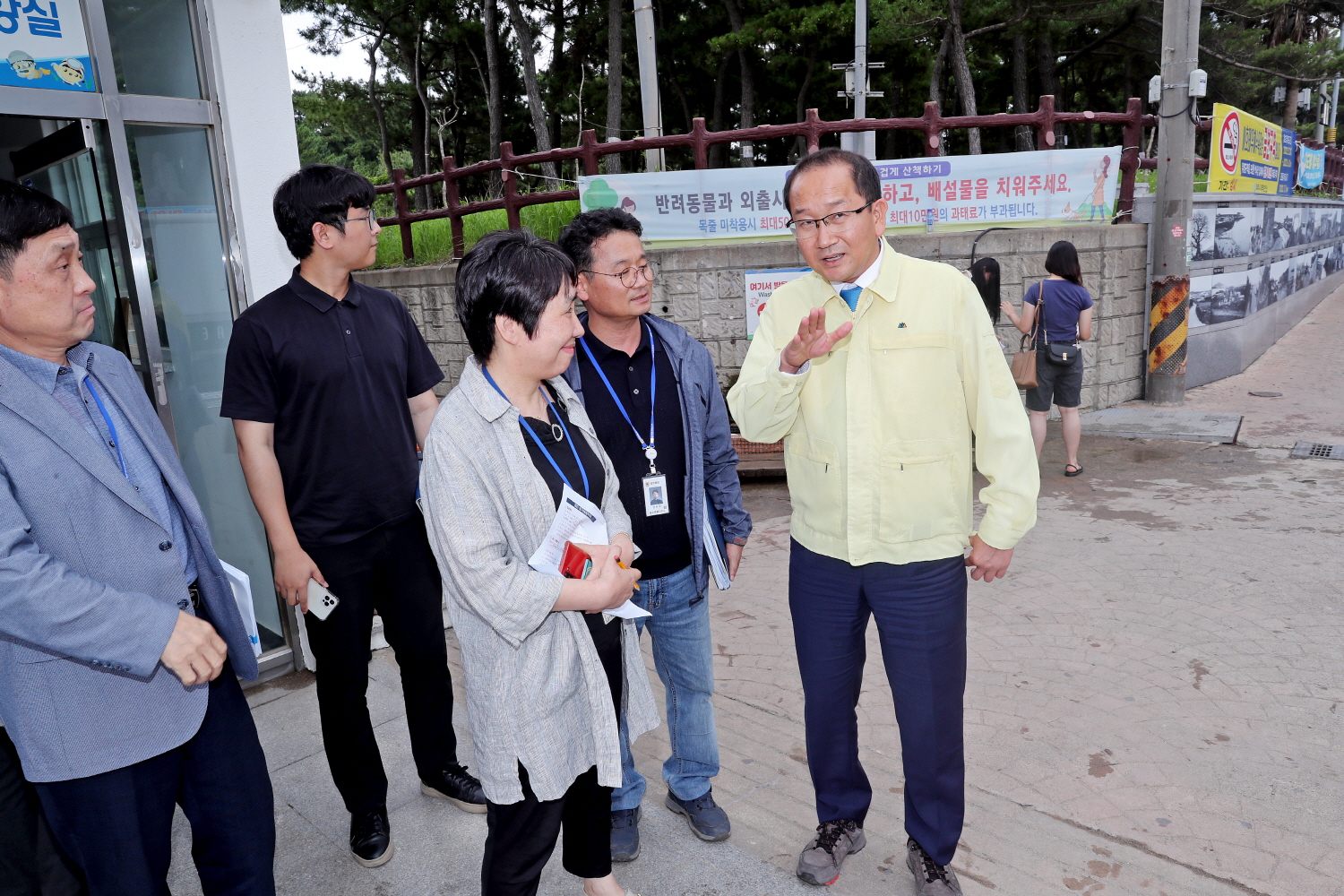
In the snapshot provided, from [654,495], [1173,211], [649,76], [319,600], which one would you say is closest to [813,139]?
[1173,211]

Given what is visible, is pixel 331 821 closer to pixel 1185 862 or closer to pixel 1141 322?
pixel 1185 862

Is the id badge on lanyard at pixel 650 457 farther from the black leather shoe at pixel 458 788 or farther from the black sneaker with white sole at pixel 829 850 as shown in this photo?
the black leather shoe at pixel 458 788

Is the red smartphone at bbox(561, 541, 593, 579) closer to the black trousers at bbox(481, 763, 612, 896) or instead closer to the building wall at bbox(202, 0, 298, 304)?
the black trousers at bbox(481, 763, 612, 896)

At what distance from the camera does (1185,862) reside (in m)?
2.65

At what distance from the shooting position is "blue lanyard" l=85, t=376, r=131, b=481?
1935 mm

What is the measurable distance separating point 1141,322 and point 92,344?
391 inches

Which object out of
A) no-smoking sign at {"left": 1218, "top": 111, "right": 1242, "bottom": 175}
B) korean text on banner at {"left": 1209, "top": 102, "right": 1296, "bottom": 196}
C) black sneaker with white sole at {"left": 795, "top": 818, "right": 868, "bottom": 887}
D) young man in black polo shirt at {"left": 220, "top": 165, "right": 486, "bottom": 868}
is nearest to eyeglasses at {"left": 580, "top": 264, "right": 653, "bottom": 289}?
young man in black polo shirt at {"left": 220, "top": 165, "right": 486, "bottom": 868}

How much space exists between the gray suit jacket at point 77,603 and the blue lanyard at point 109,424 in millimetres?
25

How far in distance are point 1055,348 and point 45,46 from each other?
631cm

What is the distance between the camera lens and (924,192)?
28.3 feet

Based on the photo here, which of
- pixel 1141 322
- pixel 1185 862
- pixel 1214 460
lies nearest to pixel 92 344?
pixel 1185 862

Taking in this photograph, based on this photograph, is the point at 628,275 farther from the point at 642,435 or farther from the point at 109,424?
the point at 109,424

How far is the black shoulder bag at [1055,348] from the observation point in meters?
6.76

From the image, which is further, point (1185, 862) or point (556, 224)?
point (556, 224)
